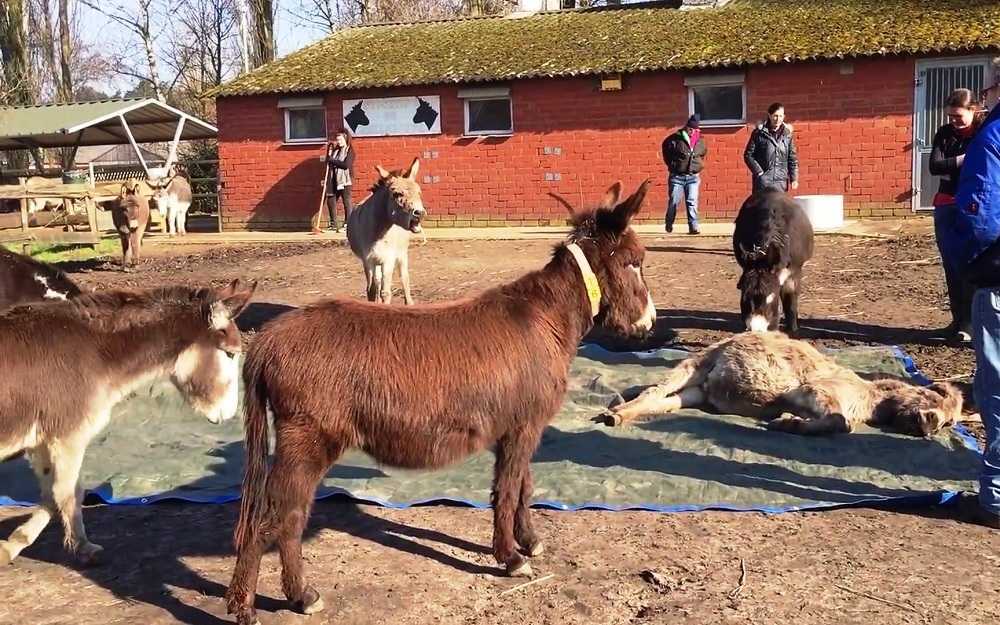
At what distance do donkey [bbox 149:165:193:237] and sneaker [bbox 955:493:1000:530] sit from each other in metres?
21.6

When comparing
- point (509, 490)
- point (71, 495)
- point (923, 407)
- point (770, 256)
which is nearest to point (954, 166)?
point (770, 256)

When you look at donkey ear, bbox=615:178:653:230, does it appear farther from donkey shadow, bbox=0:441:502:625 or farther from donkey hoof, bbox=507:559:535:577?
donkey shadow, bbox=0:441:502:625

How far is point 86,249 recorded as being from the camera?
65.5 feet

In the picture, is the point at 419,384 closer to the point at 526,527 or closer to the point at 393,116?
the point at 526,527

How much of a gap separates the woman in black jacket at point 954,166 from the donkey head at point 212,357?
19.5 ft

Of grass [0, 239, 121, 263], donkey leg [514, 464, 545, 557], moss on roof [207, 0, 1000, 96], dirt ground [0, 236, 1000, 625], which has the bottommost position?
dirt ground [0, 236, 1000, 625]

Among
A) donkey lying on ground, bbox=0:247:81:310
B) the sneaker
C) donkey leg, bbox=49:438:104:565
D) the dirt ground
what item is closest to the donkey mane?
donkey leg, bbox=49:438:104:565

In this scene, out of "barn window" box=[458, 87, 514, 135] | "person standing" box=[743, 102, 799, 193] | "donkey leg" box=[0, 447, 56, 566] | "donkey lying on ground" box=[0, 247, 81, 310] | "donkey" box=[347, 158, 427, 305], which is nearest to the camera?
"donkey leg" box=[0, 447, 56, 566]

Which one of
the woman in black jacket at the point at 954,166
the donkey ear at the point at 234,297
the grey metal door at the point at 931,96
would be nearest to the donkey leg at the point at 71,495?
the donkey ear at the point at 234,297

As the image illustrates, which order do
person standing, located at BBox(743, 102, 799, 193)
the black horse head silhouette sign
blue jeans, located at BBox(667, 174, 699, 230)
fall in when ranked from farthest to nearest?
the black horse head silhouette sign, blue jeans, located at BBox(667, 174, 699, 230), person standing, located at BBox(743, 102, 799, 193)

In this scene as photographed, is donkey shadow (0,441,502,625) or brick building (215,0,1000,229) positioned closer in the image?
donkey shadow (0,441,502,625)

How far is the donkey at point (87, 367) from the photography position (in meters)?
4.45

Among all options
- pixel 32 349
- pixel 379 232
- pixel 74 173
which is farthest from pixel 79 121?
pixel 32 349

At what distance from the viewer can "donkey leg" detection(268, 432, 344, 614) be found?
3.84 metres
